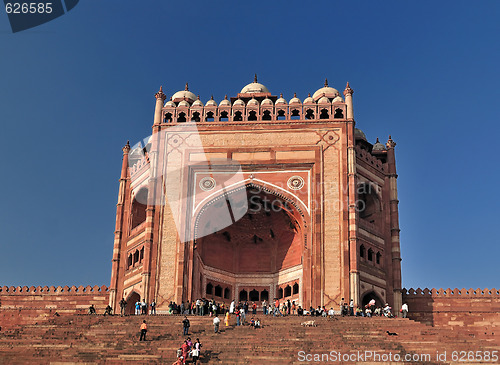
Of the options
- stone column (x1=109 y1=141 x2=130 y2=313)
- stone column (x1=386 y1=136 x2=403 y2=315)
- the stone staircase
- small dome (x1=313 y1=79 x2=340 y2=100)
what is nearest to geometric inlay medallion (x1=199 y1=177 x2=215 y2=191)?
stone column (x1=109 y1=141 x2=130 y2=313)

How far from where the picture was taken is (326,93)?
38906 millimetres

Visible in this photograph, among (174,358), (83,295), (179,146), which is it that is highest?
(179,146)

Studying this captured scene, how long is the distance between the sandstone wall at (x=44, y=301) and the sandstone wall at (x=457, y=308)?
1474cm

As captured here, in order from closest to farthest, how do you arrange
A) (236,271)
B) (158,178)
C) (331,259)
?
(331,259) → (158,178) → (236,271)

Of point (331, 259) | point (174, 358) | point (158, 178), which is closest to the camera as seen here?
point (174, 358)

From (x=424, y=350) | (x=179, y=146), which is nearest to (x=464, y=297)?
(x=424, y=350)

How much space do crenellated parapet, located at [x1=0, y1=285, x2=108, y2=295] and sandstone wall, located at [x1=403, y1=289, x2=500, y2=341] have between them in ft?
48.7

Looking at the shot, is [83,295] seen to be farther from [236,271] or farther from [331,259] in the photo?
[331,259]

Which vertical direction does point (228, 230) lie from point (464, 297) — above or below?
above

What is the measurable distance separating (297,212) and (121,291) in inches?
358

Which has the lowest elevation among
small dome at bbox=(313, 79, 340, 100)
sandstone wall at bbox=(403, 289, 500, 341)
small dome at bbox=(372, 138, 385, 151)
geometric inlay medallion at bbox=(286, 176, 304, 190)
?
sandstone wall at bbox=(403, 289, 500, 341)

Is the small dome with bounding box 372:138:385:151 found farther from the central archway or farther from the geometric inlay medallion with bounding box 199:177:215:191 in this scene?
the geometric inlay medallion with bounding box 199:177:215:191

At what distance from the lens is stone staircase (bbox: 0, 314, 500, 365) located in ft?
76.6

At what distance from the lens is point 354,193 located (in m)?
34.7
